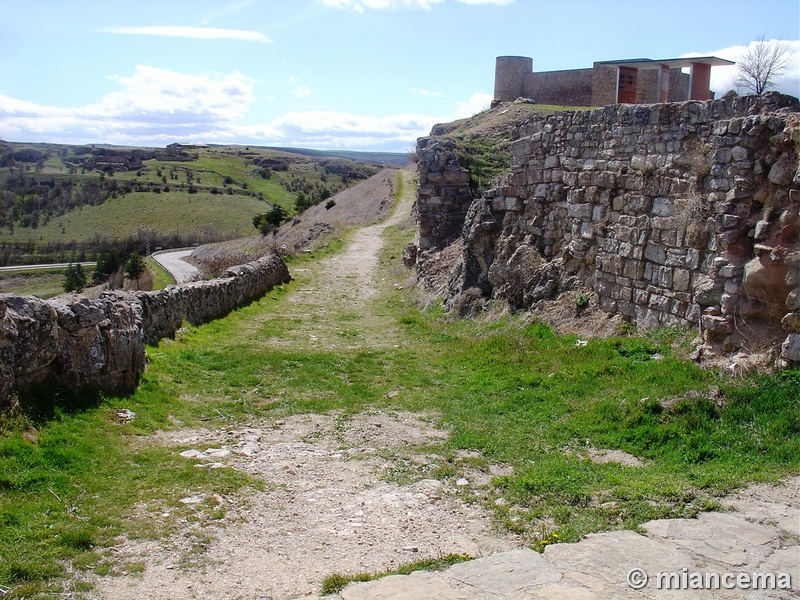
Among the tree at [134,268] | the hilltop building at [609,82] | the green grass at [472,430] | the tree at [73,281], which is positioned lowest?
the tree at [73,281]

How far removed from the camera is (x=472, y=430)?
7496mm

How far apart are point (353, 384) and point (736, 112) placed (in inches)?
232

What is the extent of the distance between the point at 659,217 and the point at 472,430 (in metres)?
4.06

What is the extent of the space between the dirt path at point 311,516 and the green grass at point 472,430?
0.22m

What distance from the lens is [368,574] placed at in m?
4.37

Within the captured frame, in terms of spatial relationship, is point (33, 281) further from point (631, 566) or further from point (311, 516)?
point (631, 566)

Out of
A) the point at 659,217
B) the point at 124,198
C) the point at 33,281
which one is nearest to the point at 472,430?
the point at 659,217

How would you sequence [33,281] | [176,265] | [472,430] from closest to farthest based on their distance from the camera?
[472,430], [176,265], [33,281]

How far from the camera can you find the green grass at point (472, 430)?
505 centimetres

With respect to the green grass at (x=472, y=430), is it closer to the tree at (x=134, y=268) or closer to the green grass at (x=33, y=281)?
the tree at (x=134, y=268)

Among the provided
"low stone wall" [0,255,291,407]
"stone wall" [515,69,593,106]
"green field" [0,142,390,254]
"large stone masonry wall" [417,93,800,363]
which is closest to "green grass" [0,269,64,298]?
"green field" [0,142,390,254]

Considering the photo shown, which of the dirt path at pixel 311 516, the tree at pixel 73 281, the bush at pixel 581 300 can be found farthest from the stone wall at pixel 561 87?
the dirt path at pixel 311 516

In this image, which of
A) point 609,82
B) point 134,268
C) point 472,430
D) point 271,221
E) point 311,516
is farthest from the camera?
point 271,221

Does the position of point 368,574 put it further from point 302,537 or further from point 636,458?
point 636,458
